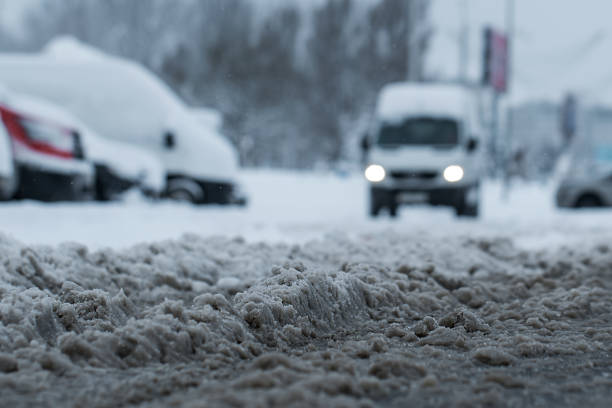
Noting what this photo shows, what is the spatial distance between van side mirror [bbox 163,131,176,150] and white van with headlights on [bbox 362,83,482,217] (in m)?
3.32

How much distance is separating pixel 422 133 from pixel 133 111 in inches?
198

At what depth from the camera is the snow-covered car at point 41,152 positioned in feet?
30.4

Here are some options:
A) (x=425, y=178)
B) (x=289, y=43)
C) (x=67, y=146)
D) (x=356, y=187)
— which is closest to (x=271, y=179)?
(x=356, y=187)

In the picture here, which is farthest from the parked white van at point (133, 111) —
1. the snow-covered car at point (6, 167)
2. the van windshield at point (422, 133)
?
the snow-covered car at point (6, 167)

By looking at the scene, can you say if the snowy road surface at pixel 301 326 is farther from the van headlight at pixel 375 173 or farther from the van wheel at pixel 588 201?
the van wheel at pixel 588 201

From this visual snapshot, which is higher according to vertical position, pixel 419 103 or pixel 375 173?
pixel 419 103

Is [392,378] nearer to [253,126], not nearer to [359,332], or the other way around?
[359,332]

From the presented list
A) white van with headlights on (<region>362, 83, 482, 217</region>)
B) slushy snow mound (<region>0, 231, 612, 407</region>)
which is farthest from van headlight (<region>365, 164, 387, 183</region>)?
slushy snow mound (<region>0, 231, 612, 407</region>)

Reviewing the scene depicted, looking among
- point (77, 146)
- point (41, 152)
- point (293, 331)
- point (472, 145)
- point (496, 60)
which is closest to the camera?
point (293, 331)

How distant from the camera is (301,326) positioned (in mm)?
3785

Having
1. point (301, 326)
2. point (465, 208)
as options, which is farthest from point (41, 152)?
point (465, 208)

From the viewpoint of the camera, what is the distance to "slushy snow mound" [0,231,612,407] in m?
2.79

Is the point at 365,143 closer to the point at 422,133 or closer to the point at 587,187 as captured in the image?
the point at 422,133

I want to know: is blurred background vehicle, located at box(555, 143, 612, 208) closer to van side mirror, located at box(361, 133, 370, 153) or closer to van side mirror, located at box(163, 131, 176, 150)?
van side mirror, located at box(361, 133, 370, 153)
